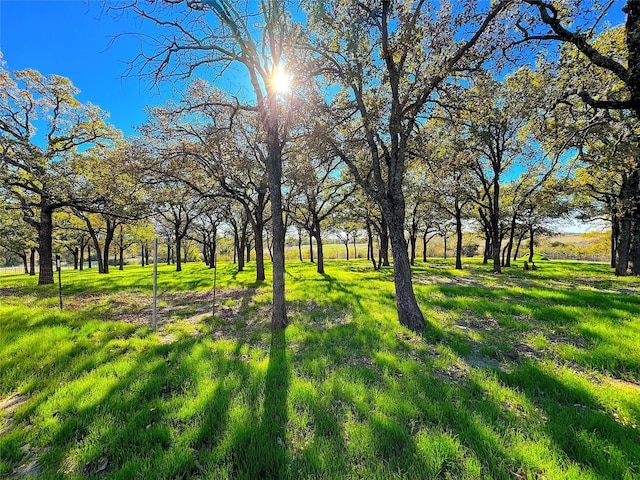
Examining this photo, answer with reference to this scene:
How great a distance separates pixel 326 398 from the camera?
341 cm

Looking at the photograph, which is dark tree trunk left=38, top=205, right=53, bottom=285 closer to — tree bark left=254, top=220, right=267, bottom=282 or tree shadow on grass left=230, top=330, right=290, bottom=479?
tree bark left=254, top=220, right=267, bottom=282

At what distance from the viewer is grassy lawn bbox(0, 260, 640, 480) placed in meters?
2.41

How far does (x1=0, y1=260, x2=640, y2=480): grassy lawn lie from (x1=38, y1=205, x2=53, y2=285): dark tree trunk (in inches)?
348

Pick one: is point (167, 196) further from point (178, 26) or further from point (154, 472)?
point (154, 472)

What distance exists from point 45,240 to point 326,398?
17.1 metres

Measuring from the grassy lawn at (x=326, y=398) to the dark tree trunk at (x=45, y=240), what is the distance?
884cm

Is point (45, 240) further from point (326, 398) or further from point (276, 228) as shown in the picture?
point (326, 398)

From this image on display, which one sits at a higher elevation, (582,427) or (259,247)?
(259,247)

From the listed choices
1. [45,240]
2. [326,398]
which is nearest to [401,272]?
[326,398]

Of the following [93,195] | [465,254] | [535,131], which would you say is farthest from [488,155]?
[465,254]

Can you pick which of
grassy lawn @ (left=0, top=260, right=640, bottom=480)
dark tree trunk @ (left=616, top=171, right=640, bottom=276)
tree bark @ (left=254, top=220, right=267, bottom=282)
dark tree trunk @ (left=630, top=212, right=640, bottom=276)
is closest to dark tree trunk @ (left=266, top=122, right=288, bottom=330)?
grassy lawn @ (left=0, top=260, right=640, bottom=480)

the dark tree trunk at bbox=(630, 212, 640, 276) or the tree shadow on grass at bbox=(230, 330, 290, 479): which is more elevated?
the dark tree trunk at bbox=(630, 212, 640, 276)

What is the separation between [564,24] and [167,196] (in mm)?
14462

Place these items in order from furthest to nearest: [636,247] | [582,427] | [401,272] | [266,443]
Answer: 1. [636,247]
2. [401,272]
3. [582,427]
4. [266,443]
